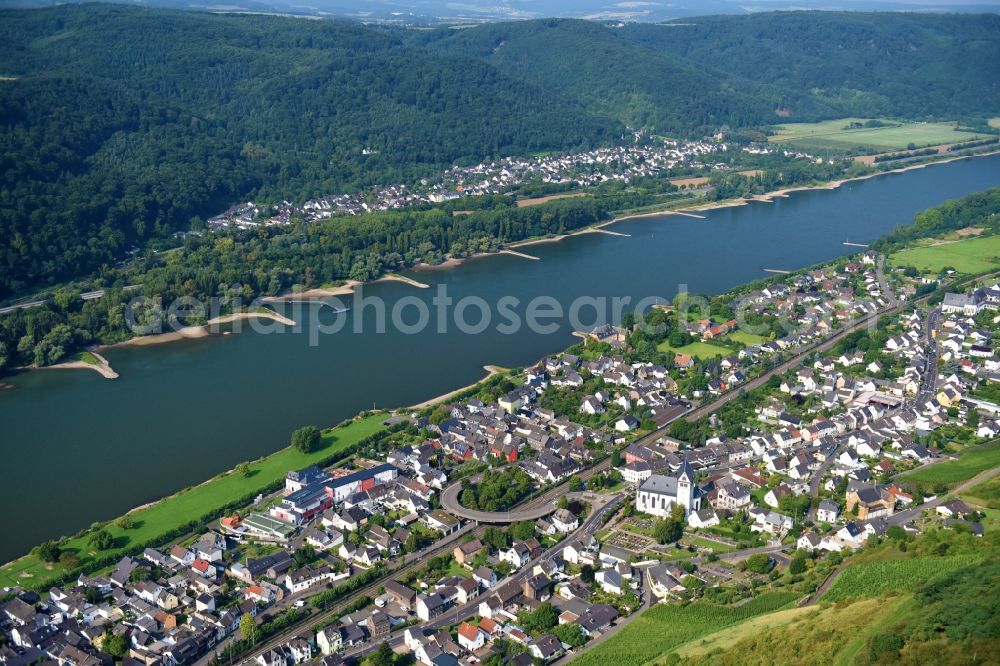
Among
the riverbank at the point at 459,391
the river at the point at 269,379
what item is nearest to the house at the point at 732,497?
the riverbank at the point at 459,391

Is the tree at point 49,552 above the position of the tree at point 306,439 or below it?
below

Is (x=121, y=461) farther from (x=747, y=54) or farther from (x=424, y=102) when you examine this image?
(x=747, y=54)

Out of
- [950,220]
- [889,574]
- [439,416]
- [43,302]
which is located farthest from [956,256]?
[43,302]

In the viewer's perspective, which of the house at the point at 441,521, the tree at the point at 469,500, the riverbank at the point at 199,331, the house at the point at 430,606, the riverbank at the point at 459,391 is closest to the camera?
the house at the point at 430,606

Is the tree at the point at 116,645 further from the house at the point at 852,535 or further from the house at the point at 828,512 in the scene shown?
the house at the point at 828,512

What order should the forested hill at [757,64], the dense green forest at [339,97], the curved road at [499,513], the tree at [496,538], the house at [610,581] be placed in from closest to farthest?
the house at [610,581], the tree at [496,538], the curved road at [499,513], the dense green forest at [339,97], the forested hill at [757,64]

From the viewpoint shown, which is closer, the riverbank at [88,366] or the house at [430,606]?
the house at [430,606]

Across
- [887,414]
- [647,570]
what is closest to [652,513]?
[647,570]
